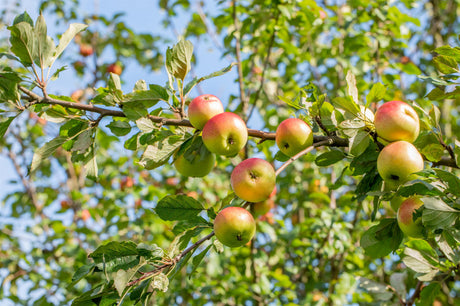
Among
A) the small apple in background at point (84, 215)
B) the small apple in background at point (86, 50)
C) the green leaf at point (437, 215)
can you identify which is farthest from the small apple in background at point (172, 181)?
the green leaf at point (437, 215)

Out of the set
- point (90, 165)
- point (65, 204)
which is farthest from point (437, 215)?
point (65, 204)

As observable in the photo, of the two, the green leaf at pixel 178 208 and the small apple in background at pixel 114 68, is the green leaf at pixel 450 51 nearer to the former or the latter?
the green leaf at pixel 178 208

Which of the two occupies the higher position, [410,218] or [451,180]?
[451,180]

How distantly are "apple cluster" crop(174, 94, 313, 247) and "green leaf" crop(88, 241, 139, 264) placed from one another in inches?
8.6

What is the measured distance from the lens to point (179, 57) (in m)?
1.22

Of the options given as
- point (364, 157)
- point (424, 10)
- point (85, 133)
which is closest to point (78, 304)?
point (85, 133)

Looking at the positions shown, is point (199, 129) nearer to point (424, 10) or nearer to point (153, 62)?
point (153, 62)

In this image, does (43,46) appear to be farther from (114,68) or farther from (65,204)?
(114,68)

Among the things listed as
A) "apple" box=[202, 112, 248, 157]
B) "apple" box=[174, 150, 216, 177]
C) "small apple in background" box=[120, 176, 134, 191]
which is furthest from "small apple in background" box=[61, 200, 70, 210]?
"apple" box=[202, 112, 248, 157]

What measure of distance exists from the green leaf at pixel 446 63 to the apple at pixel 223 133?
571mm

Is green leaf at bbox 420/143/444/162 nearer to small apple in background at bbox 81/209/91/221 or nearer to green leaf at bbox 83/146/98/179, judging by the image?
green leaf at bbox 83/146/98/179

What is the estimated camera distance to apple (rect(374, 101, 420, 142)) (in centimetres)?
100

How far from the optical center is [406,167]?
946 mm

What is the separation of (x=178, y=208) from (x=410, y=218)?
1.96ft
